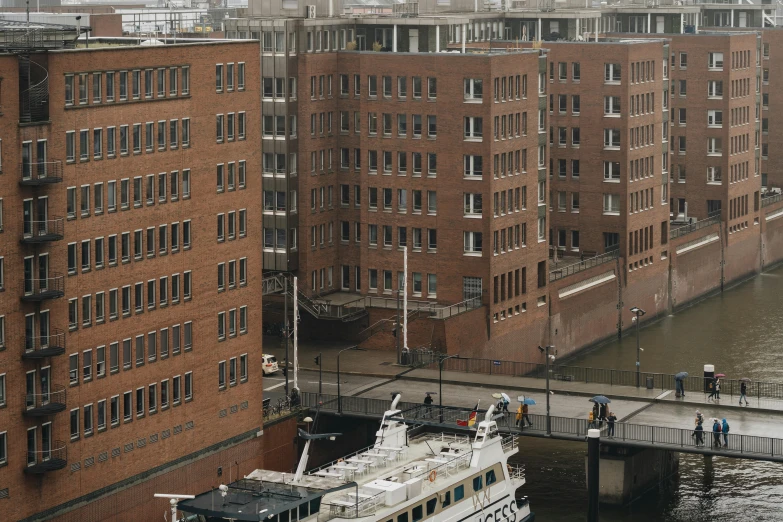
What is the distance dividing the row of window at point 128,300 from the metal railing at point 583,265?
5418 centimetres

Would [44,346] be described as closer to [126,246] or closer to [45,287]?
[45,287]

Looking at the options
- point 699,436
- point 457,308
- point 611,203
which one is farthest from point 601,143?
point 699,436

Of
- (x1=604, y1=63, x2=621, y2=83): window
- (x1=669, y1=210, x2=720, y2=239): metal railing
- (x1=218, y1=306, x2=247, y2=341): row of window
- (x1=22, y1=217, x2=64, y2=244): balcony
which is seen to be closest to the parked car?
(x1=218, y1=306, x2=247, y2=341): row of window

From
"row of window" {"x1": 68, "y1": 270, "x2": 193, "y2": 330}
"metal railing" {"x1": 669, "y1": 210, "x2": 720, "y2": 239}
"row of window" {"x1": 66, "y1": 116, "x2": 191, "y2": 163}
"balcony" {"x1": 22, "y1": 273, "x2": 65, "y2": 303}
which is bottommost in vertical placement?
"metal railing" {"x1": 669, "y1": 210, "x2": 720, "y2": 239}

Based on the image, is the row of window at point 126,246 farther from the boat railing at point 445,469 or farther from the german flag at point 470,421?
the boat railing at point 445,469

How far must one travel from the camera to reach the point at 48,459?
91.6 metres

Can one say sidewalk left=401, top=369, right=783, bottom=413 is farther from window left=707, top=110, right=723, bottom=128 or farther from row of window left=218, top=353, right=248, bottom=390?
window left=707, top=110, right=723, bottom=128

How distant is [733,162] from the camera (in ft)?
626

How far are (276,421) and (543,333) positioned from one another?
43.3 meters

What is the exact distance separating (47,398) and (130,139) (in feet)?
46.5

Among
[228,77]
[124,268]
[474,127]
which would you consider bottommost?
[124,268]

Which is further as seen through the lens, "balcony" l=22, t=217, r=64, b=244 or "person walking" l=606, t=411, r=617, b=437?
"person walking" l=606, t=411, r=617, b=437

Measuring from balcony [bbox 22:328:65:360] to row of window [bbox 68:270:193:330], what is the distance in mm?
1229

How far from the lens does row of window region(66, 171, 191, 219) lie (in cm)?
9350
